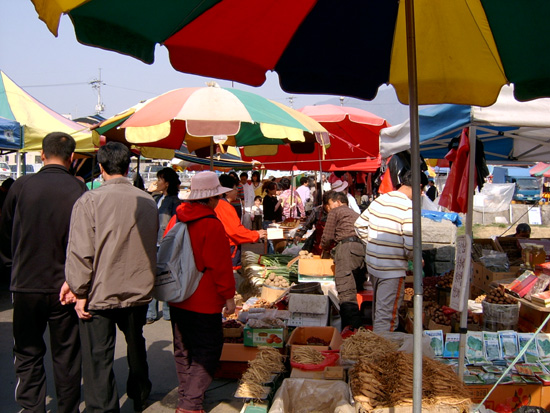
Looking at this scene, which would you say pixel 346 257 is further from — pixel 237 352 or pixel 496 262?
pixel 496 262

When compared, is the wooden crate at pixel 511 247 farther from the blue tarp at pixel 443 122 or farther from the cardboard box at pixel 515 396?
the cardboard box at pixel 515 396

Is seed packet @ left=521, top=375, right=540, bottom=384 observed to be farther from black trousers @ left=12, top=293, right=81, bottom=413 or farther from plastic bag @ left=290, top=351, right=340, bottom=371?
black trousers @ left=12, top=293, right=81, bottom=413

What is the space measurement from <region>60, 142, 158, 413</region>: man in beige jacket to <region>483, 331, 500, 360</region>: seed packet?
10.6ft

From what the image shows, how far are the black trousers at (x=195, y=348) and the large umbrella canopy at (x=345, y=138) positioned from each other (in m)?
5.55

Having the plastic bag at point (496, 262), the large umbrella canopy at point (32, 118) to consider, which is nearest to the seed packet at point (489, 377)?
the plastic bag at point (496, 262)

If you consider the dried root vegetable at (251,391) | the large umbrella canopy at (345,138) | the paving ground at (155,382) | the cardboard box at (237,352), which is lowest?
the paving ground at (155,382)

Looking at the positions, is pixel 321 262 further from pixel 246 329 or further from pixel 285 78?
pixel 285 78

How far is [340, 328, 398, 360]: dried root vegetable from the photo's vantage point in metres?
3.48

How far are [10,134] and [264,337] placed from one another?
18.2 ft

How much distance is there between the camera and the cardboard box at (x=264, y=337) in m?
4.93

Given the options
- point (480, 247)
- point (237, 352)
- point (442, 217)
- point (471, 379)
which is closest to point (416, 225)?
point (471, 379)

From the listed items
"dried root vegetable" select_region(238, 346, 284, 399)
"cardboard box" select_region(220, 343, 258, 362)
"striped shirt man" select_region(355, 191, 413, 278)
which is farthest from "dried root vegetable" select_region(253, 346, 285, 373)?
"striped shirt man" select_region(355, 191, 413, 278)

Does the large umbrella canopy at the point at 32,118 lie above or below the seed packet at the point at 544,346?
above

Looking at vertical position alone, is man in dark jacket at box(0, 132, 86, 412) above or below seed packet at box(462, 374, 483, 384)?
above
